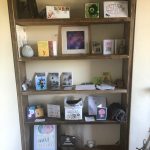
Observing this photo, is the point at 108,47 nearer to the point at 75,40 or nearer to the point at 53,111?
the point at 75,40

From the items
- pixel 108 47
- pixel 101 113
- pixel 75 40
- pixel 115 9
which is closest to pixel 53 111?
pixel 101 113

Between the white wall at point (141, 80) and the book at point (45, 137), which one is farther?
the book at point (45, 137)

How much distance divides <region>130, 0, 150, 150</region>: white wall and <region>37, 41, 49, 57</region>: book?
2.87 feet

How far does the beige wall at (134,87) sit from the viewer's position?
183cm

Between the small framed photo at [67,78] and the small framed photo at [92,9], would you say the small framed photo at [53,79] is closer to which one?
the small framed photo at [67,78]

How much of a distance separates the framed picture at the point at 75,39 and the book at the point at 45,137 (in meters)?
0.90

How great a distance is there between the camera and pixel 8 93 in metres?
1.91

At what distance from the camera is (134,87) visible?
6.78 feet

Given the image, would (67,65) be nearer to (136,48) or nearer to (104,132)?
(136,48)

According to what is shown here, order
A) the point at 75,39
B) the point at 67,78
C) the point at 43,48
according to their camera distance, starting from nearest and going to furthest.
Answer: the point at 43,48, the point at 75,39, the point at 67,78

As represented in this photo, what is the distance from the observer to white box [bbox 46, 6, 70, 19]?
184 cm

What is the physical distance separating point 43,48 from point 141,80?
1.05 meters

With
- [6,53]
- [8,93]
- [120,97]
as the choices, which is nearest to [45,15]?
[6,53]

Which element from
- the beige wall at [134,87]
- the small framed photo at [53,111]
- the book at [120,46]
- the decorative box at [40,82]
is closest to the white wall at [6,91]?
the beige wall at [134,87]
